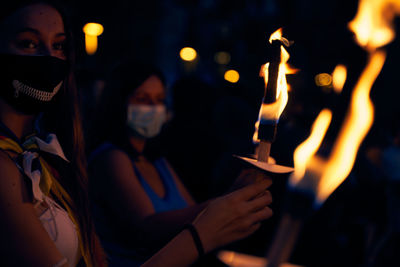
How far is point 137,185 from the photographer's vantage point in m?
2.62

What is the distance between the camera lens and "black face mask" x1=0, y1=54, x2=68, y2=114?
1.81 metres

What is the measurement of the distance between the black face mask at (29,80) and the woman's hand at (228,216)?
39.7 inches

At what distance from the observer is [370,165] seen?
6.27m

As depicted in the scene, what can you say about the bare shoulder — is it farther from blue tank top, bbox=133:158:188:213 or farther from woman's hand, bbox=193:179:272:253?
blue tank top, bbox=133:158:188:213

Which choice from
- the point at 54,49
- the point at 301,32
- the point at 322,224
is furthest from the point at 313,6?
the point at 54,49

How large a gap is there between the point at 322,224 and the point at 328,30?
1740cm

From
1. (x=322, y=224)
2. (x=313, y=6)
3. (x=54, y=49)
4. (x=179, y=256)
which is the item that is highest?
(x=313, y=6)

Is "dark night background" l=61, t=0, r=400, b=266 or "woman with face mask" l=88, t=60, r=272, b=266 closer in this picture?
"woman with face mask" l=88, t=60, r=272, b=266

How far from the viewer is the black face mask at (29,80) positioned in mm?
1811

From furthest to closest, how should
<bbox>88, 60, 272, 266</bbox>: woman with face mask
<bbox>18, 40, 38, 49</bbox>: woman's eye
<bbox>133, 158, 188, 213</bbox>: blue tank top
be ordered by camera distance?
<bbox>133, 158, 188, 213</bbox>: blue tank top < <bbox>18, 40, 38, 49</bbox>: woman's eye < <bbox>88, 60, 272, 266</bbox>: woman with face mask

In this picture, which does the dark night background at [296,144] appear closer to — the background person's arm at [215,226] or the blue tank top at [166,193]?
the background person's arm at [215,226]

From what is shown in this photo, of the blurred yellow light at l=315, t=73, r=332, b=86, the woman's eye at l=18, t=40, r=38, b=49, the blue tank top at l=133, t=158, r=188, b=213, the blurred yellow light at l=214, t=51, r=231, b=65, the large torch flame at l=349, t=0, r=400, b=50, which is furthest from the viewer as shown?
the blurred yellow light at l=214, t=51, r=231, b=65

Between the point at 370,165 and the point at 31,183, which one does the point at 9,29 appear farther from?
the point at 370,165

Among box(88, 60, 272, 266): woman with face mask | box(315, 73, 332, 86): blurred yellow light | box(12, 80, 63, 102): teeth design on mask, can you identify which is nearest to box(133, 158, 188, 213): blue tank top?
box(88, 60, 272, 266): woman with face mask
